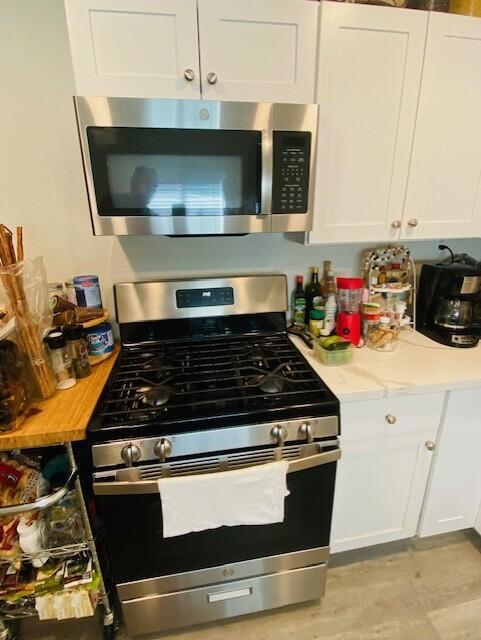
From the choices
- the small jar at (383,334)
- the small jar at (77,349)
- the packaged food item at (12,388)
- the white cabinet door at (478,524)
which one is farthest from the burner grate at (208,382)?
the white cabinet door at (478,524)

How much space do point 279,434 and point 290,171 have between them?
2.65 ft

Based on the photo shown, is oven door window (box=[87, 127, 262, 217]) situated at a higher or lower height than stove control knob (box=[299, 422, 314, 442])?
higher

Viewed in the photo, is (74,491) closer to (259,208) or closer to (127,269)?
(127,269)

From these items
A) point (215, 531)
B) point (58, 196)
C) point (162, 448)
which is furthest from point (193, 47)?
point (215, 531)

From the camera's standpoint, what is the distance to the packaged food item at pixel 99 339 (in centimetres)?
136

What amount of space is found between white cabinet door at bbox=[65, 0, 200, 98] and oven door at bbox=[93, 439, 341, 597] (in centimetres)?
110

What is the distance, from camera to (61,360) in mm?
1166

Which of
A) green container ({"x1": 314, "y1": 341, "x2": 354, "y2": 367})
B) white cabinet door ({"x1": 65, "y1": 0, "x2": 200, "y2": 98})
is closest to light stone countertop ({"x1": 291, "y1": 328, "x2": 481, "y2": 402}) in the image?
green container ({"x1": 314, "y1": 341, "x2": 354, "y2": 367})

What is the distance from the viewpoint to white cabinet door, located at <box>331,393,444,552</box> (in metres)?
1.23

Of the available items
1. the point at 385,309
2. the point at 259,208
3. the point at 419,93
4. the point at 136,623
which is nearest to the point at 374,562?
the point at 136,623

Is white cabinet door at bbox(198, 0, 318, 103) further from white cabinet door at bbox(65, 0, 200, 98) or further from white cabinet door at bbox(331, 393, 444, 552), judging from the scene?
white cabinet door at bbox(331, 393, 444, 552)

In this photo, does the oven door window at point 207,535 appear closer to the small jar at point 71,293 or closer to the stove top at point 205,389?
the stove top at point 205,389

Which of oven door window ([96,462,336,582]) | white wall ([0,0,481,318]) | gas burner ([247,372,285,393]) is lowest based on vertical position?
oven door window ([96,462,336,582])

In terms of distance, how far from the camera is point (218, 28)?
102cm
